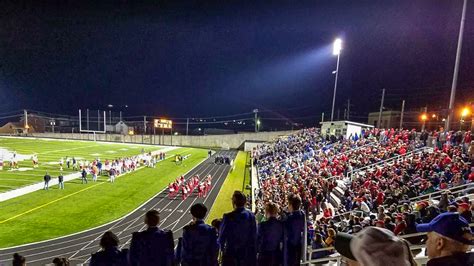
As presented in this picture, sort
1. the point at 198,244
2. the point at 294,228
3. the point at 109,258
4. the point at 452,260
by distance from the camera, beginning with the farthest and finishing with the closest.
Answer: the point at 294,228
the point at 198,244
the point at 109,258
the point at 452,260

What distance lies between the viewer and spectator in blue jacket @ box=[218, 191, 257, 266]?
389cm

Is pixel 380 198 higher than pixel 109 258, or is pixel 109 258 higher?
pixel 109 258

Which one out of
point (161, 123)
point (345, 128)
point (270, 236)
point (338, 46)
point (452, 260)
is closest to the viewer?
point (452, 260)

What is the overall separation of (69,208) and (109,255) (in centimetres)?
1922

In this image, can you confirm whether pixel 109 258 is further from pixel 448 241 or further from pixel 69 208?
pixel 69 208

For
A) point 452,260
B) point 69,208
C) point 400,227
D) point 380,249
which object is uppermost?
point 380,249

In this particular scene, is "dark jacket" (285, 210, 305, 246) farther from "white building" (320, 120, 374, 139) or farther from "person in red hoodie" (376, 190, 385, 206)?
"white building" (320, 120, 374, 139)

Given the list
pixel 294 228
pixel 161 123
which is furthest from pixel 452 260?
pixel 161 123

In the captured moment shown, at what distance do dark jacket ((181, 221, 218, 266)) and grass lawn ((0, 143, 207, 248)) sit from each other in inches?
578

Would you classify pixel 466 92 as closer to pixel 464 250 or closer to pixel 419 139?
pixel 419 139

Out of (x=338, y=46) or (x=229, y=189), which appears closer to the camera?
(x=229, y=189)

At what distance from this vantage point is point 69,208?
19594mm

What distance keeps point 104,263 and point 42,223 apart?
16.8 meters

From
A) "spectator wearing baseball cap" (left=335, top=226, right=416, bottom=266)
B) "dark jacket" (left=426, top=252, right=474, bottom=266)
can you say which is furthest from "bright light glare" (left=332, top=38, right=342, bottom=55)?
"spectator wearing baseball cap" (left=335, top=226, right=416, bottom=266)
